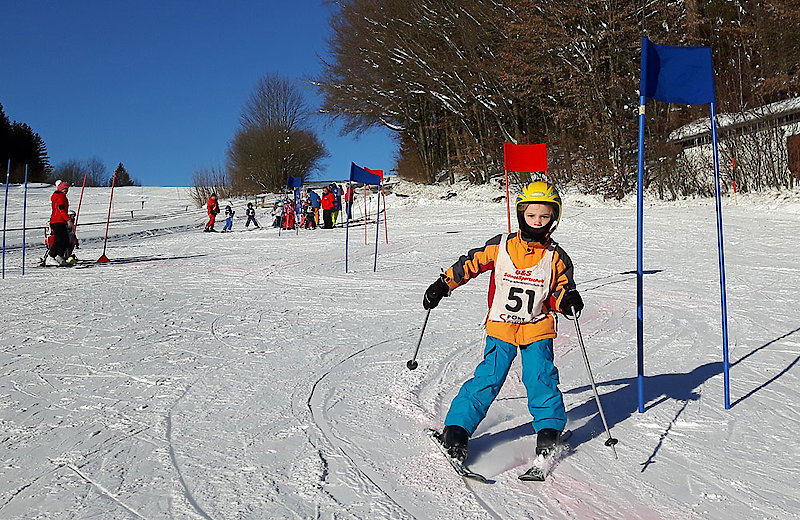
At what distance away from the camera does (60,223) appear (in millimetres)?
13547

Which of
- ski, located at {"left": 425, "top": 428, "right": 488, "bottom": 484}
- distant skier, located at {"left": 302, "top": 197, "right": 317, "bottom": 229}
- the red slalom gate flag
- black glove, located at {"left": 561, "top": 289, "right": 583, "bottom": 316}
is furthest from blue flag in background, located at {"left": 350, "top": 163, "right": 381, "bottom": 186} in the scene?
distant skier, located at {"left": 302, "top": 197, "right": 317, "bottom": 229}

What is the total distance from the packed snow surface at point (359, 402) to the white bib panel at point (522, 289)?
78 cm

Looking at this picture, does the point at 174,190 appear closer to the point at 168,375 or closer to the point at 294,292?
the point at 294,292

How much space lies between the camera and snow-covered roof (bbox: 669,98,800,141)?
67.2 ft

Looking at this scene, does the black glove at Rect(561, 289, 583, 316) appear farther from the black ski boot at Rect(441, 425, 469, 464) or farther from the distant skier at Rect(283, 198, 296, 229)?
the distant skier at Rect(283, 198, 296, 229)

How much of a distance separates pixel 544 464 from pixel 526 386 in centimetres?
40

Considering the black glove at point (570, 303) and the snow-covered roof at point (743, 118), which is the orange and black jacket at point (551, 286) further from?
the snow-covered roof at point (743, 118)

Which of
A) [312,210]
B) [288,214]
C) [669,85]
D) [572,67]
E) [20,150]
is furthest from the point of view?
[20,150]

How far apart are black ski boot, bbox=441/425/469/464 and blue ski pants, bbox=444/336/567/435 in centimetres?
3

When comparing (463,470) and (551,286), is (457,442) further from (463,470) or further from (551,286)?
(551,286)

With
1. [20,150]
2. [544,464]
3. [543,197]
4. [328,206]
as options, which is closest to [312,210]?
[328,206]

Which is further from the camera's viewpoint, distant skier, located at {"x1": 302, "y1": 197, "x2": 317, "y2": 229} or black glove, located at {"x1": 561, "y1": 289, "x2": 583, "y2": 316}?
distant skier, located at {"x1": 302, "y1": 197, "x2": 317, "y2": 229}

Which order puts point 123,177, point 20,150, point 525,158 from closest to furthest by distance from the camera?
1. point 525,158
2. point 20,150
3. point 123,177

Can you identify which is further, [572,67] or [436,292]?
[572,67]
